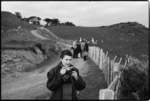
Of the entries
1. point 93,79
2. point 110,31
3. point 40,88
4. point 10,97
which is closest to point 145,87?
point 93,79

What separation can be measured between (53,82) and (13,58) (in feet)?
47.7

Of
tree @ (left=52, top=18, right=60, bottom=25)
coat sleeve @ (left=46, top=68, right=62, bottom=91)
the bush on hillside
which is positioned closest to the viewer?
coat sleeve @ (left=46, top=68, right=62, bottom=91)

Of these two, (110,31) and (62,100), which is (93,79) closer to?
(62,100)

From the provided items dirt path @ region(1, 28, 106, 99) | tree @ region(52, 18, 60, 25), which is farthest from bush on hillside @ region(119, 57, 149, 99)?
tree @ region(52, 18, 60, 25)

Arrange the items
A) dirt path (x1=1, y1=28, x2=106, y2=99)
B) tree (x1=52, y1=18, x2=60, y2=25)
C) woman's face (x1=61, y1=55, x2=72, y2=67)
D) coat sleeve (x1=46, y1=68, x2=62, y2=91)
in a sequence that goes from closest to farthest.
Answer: coat sleeve (x1=46, y1=68, x2=62, y2=91)
woman's face (x1=61, y1=55, x2=72, y2=67)
dirt path (x1=1, y1=28, x2=106, y2=99)
tree (x1=52, y1=18, x2=60, y2=25)

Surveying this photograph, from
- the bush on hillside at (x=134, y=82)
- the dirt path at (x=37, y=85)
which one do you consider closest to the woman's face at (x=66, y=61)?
the dirt path at (x=37, y=85)

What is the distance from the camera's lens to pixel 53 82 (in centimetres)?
532

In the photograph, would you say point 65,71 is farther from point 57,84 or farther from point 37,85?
point 37,85

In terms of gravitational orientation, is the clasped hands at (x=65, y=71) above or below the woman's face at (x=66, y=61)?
below

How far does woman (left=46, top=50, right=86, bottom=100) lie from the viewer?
5320 millimetres

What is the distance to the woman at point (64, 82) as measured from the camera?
5320mm

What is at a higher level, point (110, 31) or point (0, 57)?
point (0, 57)

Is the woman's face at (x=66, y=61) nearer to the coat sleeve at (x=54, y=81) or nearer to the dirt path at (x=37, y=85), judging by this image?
the coat sleeve at (x=54, y=81)

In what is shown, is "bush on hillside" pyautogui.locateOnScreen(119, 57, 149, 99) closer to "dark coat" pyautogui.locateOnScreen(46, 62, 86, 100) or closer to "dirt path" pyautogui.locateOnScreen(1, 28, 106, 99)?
"dirt path" pyautogui.locateOnScreen(1, 28, 106, 99)
